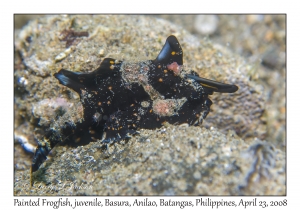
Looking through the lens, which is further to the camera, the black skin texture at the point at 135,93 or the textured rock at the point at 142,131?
the black skin texture at the point at 135,93

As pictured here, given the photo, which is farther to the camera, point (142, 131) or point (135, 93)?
point (135, 93)

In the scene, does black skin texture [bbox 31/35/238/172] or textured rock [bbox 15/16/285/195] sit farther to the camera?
black skin texture [bbox 31/35/238/172]

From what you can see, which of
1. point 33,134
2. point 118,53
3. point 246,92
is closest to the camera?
point 118,53

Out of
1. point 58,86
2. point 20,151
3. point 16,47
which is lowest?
point 20,151

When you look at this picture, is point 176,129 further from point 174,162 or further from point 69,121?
point 69,121

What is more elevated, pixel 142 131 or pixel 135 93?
pixel 135 93

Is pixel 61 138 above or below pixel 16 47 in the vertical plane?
below

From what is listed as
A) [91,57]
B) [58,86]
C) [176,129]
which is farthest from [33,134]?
[176,129]

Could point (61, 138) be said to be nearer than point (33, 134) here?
Yes
